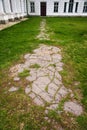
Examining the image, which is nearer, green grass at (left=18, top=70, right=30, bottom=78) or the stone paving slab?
the stone paving slab

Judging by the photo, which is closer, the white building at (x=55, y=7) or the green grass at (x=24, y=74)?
the green grass at (x=24, y=74)

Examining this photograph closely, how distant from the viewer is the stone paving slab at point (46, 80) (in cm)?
233

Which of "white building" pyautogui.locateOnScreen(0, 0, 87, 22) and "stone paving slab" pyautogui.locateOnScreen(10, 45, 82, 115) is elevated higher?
"white building" pyautogui.locateOnScreen(0, 0, 87, 22)

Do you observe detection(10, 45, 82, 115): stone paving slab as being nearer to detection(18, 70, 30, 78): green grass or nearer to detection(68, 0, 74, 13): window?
detection(18, 70, 30, 78): green grass

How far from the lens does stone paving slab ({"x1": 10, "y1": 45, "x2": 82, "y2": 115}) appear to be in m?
2.33

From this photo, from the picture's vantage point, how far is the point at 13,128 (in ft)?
6.07

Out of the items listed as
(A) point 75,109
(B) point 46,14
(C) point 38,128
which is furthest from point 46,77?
(B) point 46,14

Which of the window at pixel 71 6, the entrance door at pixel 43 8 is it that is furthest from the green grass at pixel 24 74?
the window at pixel 71 6

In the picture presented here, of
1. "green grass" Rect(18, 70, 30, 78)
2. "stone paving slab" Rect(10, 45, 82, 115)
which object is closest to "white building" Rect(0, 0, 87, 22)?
"stone paving slab" Rect(10, 45, 82, 115)

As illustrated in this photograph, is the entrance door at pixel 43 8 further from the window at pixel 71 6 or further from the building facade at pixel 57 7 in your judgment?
the window at pixel 71 6

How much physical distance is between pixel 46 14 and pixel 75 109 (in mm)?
23597

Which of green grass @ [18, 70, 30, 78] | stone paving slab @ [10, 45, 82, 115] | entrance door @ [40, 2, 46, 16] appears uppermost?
entrance door @ [40, 2, 46, 16]

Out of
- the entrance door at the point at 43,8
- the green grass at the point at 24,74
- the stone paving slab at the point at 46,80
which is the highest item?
the entrance door at the point at 43,8

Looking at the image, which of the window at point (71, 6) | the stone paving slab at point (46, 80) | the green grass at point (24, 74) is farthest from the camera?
the window at point (71, 6)
